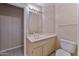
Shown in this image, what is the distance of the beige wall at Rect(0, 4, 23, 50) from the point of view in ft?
3.53

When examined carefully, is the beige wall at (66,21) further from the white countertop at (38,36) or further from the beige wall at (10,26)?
the beige wall at (10,26)

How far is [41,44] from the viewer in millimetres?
1118

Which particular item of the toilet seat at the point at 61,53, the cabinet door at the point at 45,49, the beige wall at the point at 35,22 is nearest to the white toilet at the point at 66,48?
the toilet seat at the point at 61,53

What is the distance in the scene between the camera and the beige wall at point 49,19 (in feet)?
3.65

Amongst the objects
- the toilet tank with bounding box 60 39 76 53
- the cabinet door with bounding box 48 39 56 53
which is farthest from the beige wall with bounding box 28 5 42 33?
the toilet tank with bounding box 60 39 76 53

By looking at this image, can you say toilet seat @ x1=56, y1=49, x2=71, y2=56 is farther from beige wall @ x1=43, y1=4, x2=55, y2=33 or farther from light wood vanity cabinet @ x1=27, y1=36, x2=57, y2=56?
beige wall @ x1=43, y1=4, x2=55, y2=33

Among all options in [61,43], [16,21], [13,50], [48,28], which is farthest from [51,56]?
[16,21]

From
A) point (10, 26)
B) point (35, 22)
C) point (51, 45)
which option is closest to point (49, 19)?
point (35, 22)

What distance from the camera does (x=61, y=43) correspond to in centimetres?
110

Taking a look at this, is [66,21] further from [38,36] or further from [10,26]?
[10,26]

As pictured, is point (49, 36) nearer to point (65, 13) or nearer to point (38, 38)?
point (38, 38)

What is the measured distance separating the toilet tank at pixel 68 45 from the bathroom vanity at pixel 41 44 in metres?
0.06

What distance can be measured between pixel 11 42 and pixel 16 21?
0.22 meters

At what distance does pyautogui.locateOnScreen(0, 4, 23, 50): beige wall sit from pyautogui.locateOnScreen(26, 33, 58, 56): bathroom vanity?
0.11m
